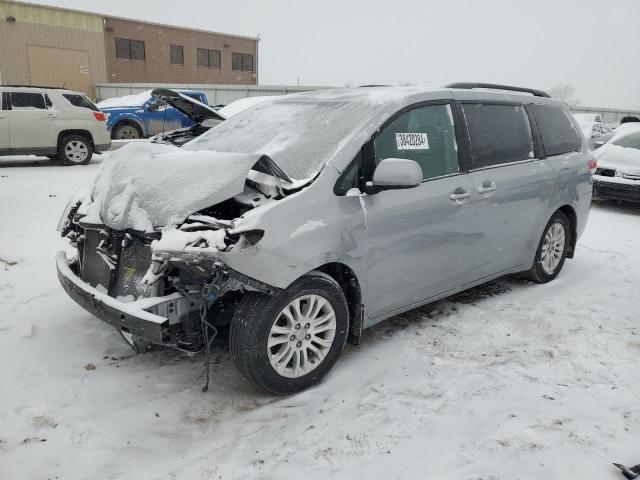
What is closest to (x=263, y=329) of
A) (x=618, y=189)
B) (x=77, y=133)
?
(x=618, y=189)

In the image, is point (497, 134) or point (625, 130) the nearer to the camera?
point (497, 134)

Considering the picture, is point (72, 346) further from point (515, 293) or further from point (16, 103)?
point (16, 103)

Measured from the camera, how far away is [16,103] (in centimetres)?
1102

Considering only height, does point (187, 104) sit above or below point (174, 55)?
below

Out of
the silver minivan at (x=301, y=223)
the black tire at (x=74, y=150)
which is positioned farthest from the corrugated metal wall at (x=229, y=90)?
the silver minivan at (x=301, y=223)

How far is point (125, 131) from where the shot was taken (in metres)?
15.6

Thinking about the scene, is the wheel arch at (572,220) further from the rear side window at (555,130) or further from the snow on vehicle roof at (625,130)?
the snow on vehicle roof at (625,130)

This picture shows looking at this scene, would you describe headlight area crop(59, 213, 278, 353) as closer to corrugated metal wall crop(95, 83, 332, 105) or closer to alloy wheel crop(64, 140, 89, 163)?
alloy wheel crop(64, 140, 89, 163)

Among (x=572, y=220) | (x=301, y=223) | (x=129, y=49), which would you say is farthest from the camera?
(x=129, y=49)

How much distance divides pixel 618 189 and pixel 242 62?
33.0m

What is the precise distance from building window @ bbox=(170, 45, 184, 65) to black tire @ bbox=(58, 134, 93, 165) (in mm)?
24788

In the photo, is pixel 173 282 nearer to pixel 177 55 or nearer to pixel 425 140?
pixel 425 140

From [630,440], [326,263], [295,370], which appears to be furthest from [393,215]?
[630,440]

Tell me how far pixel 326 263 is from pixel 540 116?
289 centimetres
